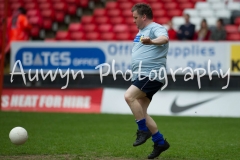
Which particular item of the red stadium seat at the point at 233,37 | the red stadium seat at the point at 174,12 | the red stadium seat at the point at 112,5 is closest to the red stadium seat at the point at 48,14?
the red stadium seat at the point at 112,5

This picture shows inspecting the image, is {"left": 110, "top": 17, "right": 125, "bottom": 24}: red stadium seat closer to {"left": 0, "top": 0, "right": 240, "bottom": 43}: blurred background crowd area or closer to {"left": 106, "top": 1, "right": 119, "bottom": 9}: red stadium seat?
{"left": 0, "top": 0, "right": 240, "bottom": 43}: blurred background crowd area

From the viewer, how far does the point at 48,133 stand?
35.8ft

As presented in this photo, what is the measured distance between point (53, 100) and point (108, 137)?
6168mm

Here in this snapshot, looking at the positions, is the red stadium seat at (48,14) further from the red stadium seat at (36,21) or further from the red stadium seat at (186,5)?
the red stadium seat at (186,5)

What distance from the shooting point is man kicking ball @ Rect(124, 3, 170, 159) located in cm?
774

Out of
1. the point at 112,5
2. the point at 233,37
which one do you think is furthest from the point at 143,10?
the point at 112,5

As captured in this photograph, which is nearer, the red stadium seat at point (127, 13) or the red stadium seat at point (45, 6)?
the red stadium seat at point (127, 13)

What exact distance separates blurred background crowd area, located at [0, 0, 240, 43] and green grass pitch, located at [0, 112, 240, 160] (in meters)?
3.91

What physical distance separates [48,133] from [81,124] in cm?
189

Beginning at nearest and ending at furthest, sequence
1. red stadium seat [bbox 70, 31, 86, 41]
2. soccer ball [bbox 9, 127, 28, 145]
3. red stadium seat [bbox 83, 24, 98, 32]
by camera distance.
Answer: soccer ball [bbox 9, 127, 28, 145]
red stadium seat [bbox 70, 31, 86, 41]
red stadium seat [bbox 83, 24, 98, 32]

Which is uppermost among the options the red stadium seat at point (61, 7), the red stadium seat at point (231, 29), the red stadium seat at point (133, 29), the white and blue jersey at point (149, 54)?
the white and blue jersey at point (149, 54)

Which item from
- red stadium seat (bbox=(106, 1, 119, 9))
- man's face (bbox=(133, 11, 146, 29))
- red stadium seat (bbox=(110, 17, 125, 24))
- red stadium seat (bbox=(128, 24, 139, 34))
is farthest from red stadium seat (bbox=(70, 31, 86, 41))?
man's face (bbox=(133, 11, 146, 29))

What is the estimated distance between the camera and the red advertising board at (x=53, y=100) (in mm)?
15938

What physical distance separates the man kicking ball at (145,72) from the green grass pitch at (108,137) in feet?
1.29
